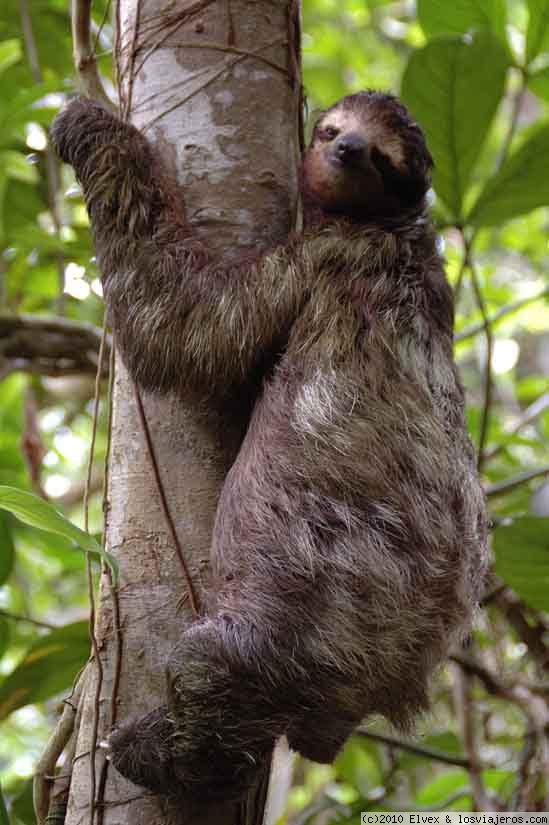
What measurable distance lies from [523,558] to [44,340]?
287cm

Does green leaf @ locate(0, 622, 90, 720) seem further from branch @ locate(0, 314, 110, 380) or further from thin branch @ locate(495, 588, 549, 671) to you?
thin branch @ locate(495, 588, 549, 671)

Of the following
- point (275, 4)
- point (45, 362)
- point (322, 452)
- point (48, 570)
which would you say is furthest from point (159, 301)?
point (48, 570)

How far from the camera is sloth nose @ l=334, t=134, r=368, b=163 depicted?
11.2 ft

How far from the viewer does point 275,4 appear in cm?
318

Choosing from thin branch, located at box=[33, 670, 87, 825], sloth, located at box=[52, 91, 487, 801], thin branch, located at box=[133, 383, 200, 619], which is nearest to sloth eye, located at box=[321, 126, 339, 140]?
sloth, located at box=[52, 91, 487, 801]

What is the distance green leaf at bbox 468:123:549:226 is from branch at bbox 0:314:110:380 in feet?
7.14

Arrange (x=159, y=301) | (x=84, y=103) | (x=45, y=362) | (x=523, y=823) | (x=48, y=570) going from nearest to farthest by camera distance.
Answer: (x=159, y=301)
(x=84, y=103)
(x=523, y=823)
(x=45, y=362)
(x=48, y=570)

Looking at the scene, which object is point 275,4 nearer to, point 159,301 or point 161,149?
point 161,149

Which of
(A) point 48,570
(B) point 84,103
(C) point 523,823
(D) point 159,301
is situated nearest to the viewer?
(D) point 159,301

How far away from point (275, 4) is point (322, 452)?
169 cm

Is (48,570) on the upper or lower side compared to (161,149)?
upper

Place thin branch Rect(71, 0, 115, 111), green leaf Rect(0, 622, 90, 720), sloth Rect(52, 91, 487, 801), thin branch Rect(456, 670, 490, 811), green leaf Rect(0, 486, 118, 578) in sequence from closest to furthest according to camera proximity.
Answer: green leaf Rect(0, 486, 118, 578) → sloth Rect(52, 91, 487, 801) → thin branch Rect(71, 0, 115, 111) → green leaf Rect(0, 622, 90, 720) → thin branch Rect(456, 670, 490, 811)

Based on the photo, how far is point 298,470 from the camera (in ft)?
8.84

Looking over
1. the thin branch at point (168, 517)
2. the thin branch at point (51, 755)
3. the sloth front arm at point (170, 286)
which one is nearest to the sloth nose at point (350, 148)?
the sloth front arm at point (170, 286)
